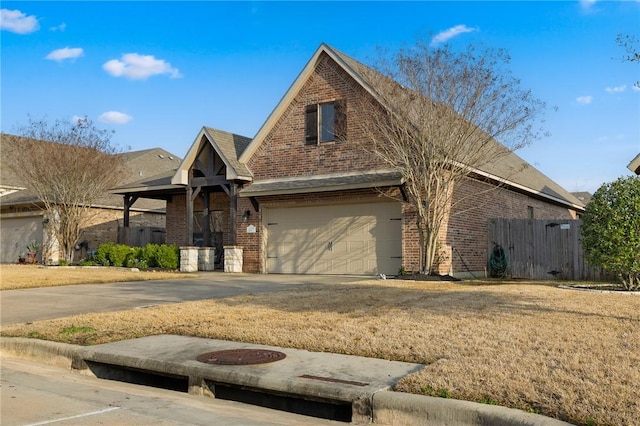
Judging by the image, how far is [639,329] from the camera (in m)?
7.12

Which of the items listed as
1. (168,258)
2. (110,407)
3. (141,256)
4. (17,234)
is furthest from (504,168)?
(17,234)

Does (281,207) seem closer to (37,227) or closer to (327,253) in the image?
(327,253)

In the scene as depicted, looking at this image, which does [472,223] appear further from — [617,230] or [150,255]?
[150,255]

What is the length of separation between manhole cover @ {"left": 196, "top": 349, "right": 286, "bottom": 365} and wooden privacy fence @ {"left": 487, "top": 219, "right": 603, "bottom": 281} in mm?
14041

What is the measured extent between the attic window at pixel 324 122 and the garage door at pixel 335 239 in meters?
2.30

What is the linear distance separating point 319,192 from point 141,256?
27.1 ft

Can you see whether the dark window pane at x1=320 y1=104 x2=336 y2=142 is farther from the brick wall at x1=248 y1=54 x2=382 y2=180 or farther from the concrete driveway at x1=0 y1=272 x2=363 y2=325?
the concrete driveway at x1=0 y1=272 x2=363 y2=325

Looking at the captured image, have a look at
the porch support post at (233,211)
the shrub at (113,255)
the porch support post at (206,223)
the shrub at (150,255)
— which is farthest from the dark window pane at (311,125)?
the shrub at (113,255)

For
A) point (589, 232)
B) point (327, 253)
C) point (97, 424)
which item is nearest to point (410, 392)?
point (97, 424)

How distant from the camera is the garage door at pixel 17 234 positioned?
1161 inches

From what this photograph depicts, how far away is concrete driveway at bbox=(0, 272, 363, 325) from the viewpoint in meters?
10.3

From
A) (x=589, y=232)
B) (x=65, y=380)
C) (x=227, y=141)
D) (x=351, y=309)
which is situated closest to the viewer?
(x=65, y=380)

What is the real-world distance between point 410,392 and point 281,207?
1582cm

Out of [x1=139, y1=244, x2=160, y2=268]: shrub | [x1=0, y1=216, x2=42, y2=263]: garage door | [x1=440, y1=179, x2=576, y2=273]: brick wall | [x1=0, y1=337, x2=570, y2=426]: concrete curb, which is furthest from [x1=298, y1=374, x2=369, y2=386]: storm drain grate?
[x1=0, y1=216, x2=42, y2=263]: garage door
